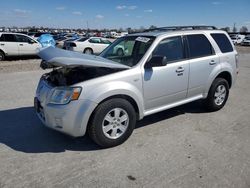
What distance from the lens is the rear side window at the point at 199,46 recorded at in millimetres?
5047

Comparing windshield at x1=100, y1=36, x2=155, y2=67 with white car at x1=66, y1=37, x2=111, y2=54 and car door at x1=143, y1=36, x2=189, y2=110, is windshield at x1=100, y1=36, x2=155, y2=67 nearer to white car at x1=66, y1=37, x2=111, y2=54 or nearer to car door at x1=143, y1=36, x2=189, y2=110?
car door at x1=143, y1=36, x2=189, y2=110

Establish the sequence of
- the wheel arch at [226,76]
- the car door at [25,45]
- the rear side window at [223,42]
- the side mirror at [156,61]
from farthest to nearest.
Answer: the car door at [25,45]
the wheel arch at [226,76]
the rear side window at [223,42]
the side mirror at [156,61]

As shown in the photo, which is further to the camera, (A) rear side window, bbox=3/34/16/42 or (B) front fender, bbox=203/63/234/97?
(A) rear side window, bbox=3/34/16/42

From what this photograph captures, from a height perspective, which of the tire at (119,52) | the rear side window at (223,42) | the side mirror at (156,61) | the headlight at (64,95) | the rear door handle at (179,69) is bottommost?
the headlight at (64,95)

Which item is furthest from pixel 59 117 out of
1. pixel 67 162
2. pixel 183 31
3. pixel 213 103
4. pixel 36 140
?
pixel 213 103

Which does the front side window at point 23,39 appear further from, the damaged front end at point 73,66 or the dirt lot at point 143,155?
the damaged front end at point 73,66

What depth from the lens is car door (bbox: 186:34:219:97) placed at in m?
5.01

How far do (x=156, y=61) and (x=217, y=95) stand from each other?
85.3 inches

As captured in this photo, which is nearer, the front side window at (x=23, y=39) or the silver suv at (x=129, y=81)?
the silver suv at (x=129, y=81)

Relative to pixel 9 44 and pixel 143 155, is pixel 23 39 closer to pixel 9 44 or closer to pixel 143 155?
pixel 9 44

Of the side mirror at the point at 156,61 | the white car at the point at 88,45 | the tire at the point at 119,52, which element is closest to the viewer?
the side mirror at the point at 156,61

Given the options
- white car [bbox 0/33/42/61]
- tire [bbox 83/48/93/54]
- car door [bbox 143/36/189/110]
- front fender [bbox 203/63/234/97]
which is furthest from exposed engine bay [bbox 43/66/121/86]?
tire [bbox 83/48/93/54]

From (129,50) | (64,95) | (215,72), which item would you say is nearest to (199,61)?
(215,72)

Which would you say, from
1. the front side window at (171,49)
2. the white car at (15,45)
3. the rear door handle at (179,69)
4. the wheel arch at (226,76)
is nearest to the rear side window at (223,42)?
the wheel arch at (226,76)
